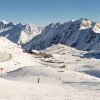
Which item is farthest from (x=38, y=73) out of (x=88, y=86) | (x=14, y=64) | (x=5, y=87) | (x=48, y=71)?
(x=14, y=64)

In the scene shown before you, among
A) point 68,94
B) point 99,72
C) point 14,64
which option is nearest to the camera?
point 68,94

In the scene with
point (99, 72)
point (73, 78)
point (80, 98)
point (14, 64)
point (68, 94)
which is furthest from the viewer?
point (14, 64)

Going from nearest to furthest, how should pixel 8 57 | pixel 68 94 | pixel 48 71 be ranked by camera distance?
pixel 68 94 < pixel 48 71 < pixel 8 57

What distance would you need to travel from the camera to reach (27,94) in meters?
39.5

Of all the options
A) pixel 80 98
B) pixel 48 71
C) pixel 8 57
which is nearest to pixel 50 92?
pixel 80 98

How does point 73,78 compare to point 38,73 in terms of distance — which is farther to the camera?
point 38,73

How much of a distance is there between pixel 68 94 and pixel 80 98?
3.05m

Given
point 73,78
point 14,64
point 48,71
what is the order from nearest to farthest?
point 73,78, point 48,71, point 14,64

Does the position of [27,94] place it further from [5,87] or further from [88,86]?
[88,86]

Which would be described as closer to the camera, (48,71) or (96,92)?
(96,92)

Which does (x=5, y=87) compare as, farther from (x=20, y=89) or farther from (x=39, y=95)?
(x=39, y=95)

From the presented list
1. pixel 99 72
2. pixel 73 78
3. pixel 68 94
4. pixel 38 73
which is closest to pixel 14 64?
pixel 99 72

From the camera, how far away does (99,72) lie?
91812 mm

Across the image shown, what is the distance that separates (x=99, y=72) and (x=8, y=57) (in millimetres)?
44789
